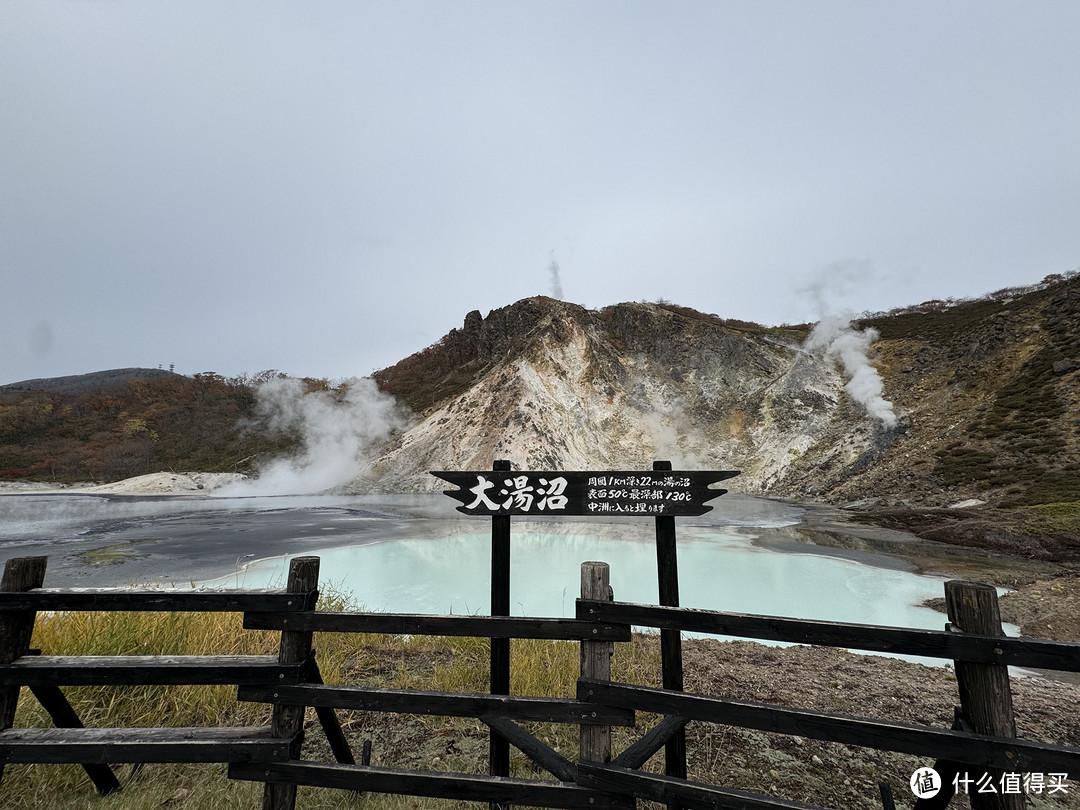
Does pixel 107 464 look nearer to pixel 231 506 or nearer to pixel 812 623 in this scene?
pixel 231 506

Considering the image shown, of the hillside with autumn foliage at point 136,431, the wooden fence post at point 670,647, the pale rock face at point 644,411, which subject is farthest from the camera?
the hillside with autumn foliage at point 136,431

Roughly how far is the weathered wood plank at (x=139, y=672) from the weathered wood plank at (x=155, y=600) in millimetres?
298

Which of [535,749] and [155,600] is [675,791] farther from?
[155,600]

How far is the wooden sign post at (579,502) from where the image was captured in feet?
10.4

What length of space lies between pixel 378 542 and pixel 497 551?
13663 millimetres

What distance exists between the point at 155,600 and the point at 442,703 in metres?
1.80

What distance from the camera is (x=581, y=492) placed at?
3344 mm

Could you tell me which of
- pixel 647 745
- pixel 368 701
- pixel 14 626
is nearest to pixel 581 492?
pixel 647 745

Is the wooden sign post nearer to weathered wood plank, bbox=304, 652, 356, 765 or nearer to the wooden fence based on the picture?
the wooden fence

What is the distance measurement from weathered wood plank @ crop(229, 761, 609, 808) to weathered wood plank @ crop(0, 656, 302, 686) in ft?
1.59

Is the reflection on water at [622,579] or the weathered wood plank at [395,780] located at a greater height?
the weathered wood plank at [395,780]
